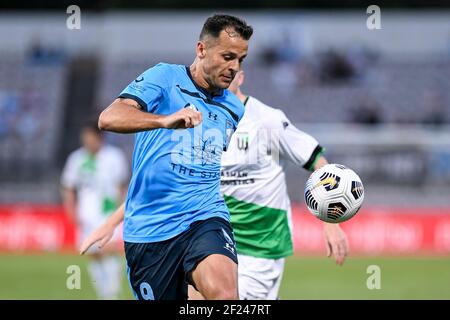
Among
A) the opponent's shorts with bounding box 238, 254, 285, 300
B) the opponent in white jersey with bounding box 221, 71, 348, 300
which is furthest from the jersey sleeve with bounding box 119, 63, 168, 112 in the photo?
the opponent's shorts with bounding box 238, 254, 285, 300

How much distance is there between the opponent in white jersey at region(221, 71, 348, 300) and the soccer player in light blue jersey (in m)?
1.34

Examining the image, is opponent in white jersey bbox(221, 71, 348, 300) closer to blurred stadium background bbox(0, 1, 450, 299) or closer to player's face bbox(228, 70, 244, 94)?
player's face bbox(228, 70, 244, 94)

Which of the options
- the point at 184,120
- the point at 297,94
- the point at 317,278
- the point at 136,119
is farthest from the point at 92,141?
the point at 297,94

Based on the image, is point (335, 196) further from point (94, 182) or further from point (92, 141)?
point (94, 182)

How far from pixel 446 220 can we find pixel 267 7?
45.0 feet

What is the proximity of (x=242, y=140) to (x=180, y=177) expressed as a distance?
163 centimetres

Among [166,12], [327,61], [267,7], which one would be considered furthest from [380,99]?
[166,12]

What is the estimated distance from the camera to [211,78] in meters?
6.27


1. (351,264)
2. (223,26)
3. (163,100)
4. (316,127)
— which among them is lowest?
(351,264)

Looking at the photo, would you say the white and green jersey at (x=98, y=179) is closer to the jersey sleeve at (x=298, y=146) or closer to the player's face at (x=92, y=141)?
the player's face at (x=92, y=141)

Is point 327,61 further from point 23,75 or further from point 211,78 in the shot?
point 211,78

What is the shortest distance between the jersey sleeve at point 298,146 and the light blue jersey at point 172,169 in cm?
141

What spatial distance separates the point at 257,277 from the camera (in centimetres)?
766
